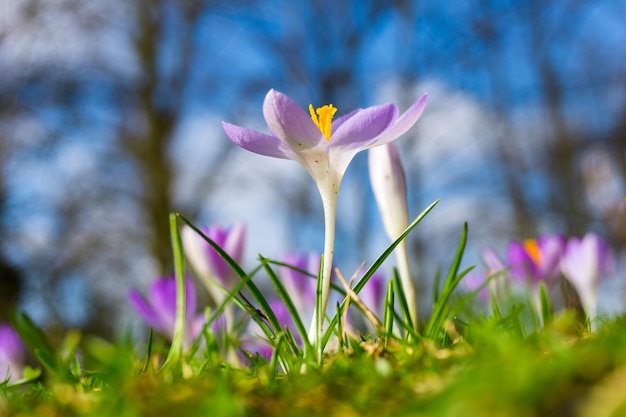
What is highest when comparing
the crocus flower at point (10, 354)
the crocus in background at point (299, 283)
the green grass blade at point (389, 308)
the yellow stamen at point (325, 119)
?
the yellow stamen at point (325, 119)

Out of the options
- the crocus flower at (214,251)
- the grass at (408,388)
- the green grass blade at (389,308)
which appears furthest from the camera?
the crocus flower at (214,251)

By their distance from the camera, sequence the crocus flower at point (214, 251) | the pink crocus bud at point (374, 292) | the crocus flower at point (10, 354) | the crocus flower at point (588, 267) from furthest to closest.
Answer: the crocus flower at point (10, 354) → the crocus flower at point (588, 267) → the pink crocus bud at point (374, 292) → the crocus flower at point (214, 251)

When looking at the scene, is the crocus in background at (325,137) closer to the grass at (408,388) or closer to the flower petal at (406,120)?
the flower petal at (406,120)

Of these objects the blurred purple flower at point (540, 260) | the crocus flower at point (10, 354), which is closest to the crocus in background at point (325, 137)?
the blurred purple flower at point (540, 260)

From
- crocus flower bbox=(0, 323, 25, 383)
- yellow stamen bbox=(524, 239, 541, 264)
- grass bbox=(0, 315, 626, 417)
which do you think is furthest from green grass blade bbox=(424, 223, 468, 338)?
crocus flower bbox=(0, 323, 25, 383)

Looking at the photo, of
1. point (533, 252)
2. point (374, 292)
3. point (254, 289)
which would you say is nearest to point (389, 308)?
point (254, 289)

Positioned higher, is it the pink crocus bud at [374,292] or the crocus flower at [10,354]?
the pink crocus bud at [374,292]
